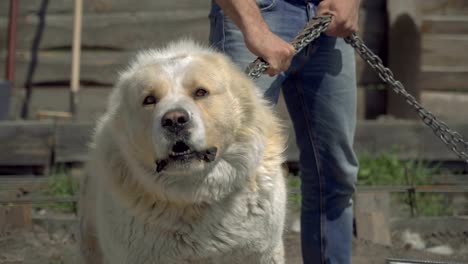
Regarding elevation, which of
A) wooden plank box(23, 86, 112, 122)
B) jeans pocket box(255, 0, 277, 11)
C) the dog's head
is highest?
jeans pocket box(255, 0, 277, 11)

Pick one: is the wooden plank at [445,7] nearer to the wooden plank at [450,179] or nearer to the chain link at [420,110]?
the wooden plank at [450,179]

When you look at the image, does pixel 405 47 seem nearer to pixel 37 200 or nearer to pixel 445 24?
pixel 445 24

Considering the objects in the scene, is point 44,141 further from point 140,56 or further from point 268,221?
point 268,221

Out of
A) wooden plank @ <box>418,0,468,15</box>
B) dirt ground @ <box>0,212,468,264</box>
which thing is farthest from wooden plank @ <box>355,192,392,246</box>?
wooden plank @ <box>418,0,468,15</box>

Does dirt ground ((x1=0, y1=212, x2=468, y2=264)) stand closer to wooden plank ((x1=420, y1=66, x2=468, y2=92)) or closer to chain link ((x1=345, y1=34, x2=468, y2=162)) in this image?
chain link ((x1=345, y1=34, x2=468, y2=162))

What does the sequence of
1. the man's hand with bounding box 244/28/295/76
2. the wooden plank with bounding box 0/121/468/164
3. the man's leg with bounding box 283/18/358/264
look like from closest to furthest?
the man's hand with bounding box 244/28/295/76, the man's leg with bounding box 283/18/358/264, the wooden plank with bounding box 0/121/468/164

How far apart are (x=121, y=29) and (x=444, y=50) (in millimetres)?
2987

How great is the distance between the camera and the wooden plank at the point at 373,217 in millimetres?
5863

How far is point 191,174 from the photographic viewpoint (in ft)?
10.8

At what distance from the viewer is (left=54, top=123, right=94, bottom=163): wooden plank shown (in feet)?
22.9

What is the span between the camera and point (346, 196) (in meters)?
4.25

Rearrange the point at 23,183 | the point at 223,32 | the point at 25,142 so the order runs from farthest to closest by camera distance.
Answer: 1. the point at 25,142
2. the point at 23,183
3. the point at 223,32

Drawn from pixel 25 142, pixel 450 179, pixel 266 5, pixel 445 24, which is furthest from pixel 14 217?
pixel 445 24

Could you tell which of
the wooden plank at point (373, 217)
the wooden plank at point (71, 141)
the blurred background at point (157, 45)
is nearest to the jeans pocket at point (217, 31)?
the wooden plank at point (373, 217)
